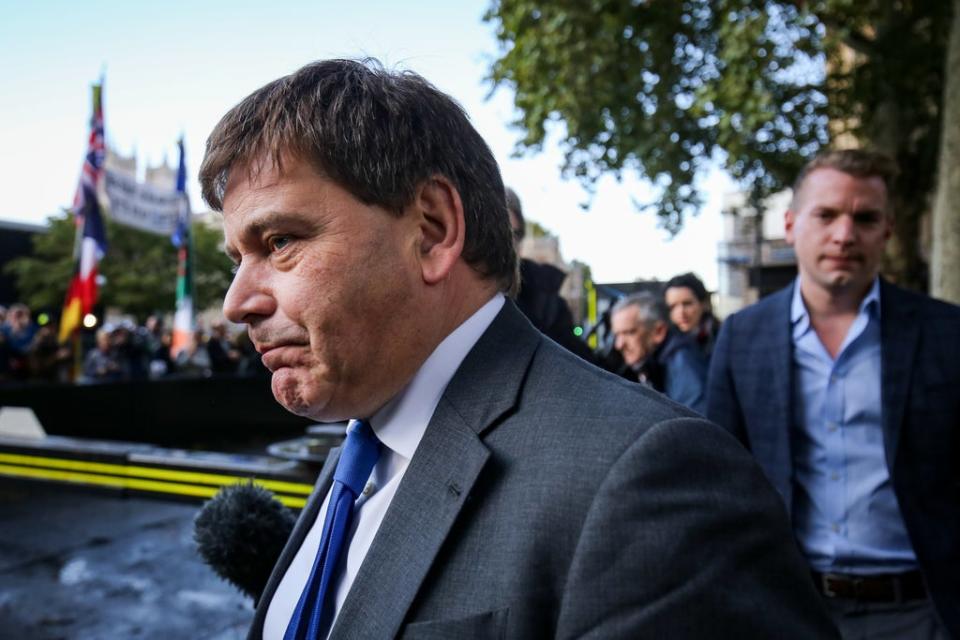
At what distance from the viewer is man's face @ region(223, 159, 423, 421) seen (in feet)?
4.38

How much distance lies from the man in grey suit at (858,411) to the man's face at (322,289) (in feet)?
5.91

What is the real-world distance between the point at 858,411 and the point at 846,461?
0.54 feet

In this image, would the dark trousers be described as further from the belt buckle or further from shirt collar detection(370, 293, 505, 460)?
shirt collar detection(370, 293, 505, 460)

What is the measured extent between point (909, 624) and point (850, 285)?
3.50 feet

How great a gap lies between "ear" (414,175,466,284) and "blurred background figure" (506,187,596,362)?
92.3 inches

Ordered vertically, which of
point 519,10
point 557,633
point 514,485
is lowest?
point 557,633

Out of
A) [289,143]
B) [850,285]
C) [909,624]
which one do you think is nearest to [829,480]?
[909,624]

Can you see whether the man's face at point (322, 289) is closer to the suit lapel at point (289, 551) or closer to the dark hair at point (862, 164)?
the suit lapel at point (289, 551)

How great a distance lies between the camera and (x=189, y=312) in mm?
16859

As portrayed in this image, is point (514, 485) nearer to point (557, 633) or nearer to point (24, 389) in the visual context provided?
point (557, 633)

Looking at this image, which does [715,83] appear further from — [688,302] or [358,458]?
[358,458]

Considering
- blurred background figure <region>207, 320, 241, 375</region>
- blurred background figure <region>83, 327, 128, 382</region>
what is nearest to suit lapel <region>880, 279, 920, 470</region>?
blurred background figure <region>83, 327, 128, 382</region>

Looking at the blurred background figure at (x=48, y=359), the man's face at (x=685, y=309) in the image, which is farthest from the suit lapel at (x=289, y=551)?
the blurred background figure at (x=48, y=359)

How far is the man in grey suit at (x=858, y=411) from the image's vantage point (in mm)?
2535
